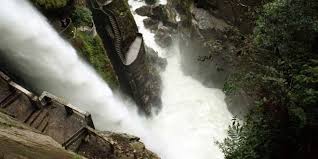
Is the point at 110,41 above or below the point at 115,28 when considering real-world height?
below

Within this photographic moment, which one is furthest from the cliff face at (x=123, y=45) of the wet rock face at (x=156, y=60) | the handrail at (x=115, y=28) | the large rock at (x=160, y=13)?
the large rock at (x=160, y=13)

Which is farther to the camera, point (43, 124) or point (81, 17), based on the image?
point (81, 17)

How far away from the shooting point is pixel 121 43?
73.3 ft

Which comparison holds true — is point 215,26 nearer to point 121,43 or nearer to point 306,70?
point 121,43

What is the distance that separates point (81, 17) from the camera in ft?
63.5

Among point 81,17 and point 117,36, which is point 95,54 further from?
point 117,36

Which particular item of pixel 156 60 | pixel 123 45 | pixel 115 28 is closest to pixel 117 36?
pixel 115 28

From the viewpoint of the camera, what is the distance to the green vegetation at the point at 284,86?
32.8 ft

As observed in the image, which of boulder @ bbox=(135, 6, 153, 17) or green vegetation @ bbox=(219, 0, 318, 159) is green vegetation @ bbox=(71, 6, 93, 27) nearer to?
green vegetation @ bbox=(219, 0, 318, 159)

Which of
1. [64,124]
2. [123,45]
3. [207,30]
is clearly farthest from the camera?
[207,30]

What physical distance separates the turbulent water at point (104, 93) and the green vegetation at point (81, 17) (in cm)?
163

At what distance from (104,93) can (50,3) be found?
472 cm

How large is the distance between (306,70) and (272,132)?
73.8 inches

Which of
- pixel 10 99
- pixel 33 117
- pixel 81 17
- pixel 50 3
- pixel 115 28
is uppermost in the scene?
pixel 50 3
